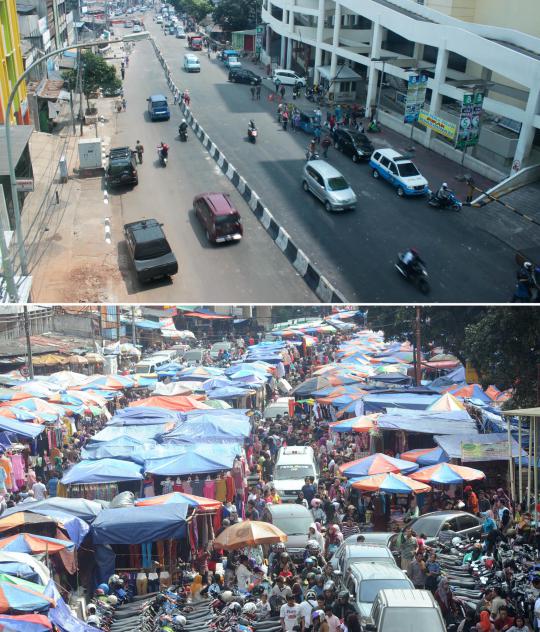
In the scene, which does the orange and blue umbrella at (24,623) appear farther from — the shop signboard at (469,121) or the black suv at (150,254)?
the shop signboard at (469,121)

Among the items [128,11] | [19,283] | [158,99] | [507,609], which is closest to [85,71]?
[158,99]

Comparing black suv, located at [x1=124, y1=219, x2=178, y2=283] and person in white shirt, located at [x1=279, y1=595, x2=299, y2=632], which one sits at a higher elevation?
person in white shirt, located at [x1=279, y1=595, x2=299, y2=632]

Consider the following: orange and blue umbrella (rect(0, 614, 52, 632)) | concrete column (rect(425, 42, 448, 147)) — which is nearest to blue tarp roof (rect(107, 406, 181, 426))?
orange and blue umbrella (rect(0, 614, 52, 632))

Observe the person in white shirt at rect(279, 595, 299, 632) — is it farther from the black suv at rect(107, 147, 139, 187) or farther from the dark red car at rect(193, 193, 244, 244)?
the black suv at rect(107, 147, 139, 187)

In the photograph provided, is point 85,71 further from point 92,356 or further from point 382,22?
point 92,356

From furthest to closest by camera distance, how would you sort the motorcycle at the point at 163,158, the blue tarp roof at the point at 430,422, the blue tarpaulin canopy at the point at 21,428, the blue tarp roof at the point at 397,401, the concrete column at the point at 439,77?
the concrete column at the point at 439,77 → the motorcycle at the point at 163,158 → the blue tarp roof at the point at 397,401 → the blue tarp roof at the point at 430,422 → the blue tarpaulin canopy at the point at 21,428

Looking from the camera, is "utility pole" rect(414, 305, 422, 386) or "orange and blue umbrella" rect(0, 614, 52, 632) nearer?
"orange and blue umbrella" rect(0, 614, 52, 632)

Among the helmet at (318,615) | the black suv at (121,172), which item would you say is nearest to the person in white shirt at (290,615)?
the helmet at (318,615)
